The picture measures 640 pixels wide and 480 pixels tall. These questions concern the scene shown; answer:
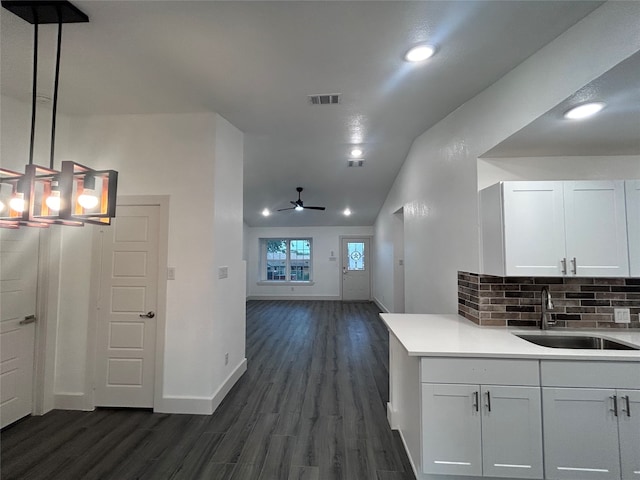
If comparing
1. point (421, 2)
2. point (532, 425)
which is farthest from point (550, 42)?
point (532, 425)

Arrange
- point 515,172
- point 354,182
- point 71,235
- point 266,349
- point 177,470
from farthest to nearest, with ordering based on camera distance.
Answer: point 354,182 < point 266,349 < point 71,235 < point 515,172 < point 177,470

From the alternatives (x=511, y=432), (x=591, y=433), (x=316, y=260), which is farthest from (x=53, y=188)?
(x=316, y=260)

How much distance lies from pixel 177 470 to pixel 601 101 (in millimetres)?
3546

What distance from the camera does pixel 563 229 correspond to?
6.63ft

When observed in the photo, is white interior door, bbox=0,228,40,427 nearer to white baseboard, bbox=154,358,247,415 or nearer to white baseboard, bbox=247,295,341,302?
white baseboard, bbox=154,358,247,415

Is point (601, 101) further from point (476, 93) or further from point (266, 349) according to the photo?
point (266, 349)

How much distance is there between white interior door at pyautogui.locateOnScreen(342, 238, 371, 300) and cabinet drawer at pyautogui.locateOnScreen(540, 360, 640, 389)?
740 cm

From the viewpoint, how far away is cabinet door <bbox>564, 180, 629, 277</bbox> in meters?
1.97

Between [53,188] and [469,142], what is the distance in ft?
9.92

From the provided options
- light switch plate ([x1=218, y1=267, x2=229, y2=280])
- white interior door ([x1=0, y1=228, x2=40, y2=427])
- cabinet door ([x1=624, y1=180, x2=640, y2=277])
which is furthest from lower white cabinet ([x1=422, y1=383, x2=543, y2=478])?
white interior door ([x1=0, y1=228, x2=40, y2=427])

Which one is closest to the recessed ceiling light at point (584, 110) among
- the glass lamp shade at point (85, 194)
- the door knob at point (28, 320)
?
the glass lamp shade at point (85, 194)

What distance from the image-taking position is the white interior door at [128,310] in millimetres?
2709

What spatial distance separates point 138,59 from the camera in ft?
6.47

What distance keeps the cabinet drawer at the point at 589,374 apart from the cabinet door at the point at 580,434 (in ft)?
0.14
